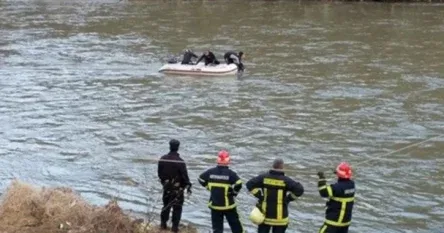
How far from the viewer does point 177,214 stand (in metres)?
12.0

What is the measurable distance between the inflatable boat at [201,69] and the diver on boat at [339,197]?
1843cm

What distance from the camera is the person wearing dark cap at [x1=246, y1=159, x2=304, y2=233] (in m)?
10.5

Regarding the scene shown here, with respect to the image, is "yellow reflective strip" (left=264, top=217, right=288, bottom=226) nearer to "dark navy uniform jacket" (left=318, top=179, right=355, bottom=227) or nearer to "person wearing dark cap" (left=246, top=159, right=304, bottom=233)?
"person wearing dark cap" (left=246, top=159, right=304, bottom=233)

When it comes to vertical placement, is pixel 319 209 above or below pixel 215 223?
below

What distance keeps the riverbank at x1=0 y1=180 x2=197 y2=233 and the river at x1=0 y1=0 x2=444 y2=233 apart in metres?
1.88

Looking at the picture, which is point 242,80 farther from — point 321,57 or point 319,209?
point 319,209

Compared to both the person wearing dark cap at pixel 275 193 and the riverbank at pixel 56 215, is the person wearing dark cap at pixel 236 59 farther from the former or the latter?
the person wearing dark cap at pixel 275 193

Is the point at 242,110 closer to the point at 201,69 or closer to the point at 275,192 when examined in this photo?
the point at 201,69

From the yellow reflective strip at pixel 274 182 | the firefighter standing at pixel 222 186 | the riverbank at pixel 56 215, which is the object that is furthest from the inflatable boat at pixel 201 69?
the yellow reflective strip at pixel 274 182

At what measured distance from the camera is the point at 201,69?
29016 mm

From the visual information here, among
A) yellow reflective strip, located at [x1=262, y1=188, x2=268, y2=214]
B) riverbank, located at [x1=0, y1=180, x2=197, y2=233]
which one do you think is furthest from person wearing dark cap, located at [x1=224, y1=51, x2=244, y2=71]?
yellow reflective strip, located at [x1=262, y1=188, x2=268, y2=214]

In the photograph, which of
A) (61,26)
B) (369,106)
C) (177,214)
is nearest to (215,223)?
(177,214)

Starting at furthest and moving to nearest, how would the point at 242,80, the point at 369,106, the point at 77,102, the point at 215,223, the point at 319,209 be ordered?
the point at 242,80, the point at 77,102, the point at 369,106, the point at 319,209, the point at 215,223

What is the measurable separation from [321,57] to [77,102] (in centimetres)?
1205
